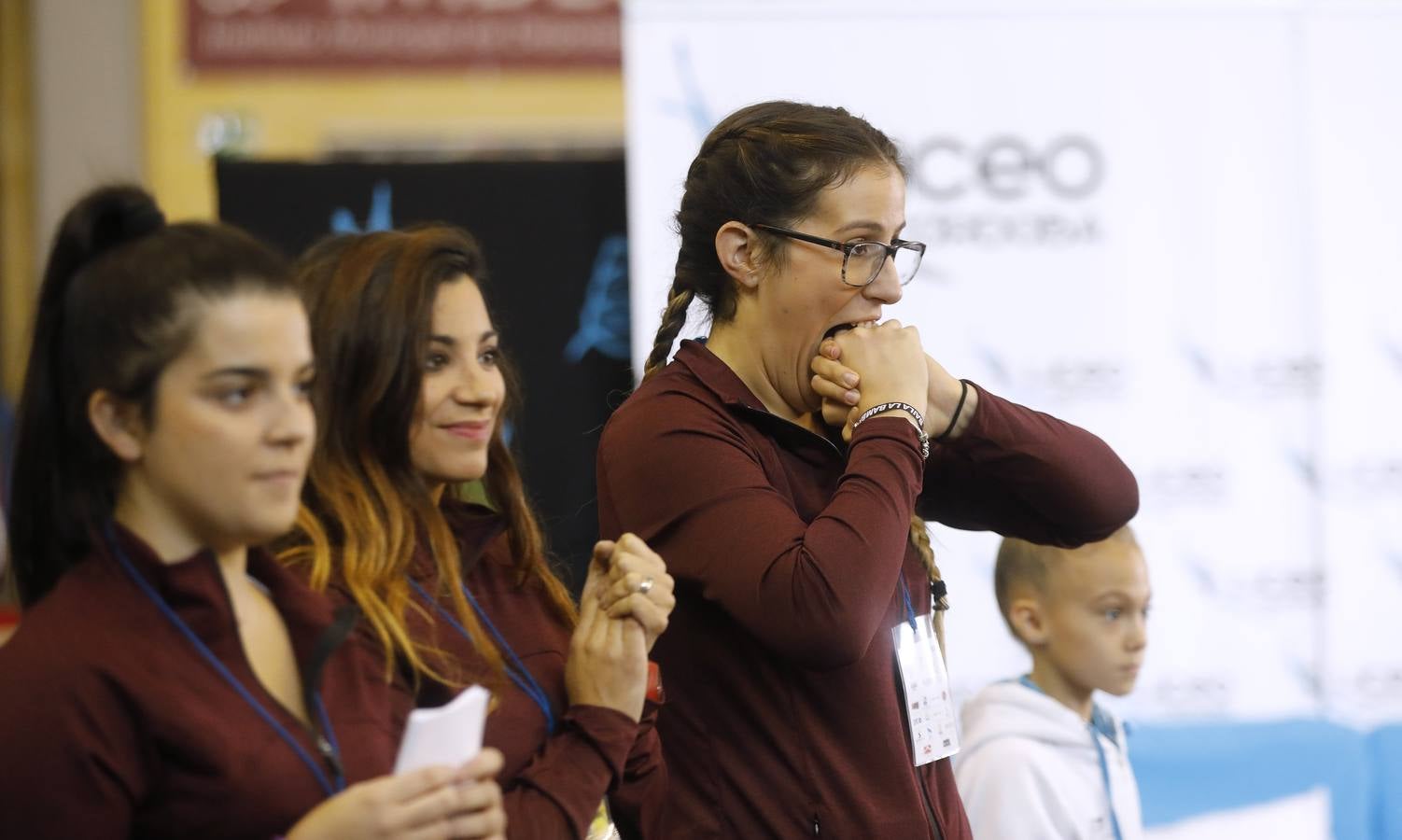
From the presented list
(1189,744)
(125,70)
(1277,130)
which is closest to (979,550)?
(1189,744)

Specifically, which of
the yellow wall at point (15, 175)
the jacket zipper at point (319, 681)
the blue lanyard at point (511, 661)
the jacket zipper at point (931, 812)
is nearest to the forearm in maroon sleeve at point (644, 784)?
the blue lanyard at point (511, 661)

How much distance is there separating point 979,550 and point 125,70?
12.5ft

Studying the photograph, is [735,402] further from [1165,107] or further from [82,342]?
[1165,107]

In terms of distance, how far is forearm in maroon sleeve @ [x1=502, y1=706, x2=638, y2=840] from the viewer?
1.48 metres

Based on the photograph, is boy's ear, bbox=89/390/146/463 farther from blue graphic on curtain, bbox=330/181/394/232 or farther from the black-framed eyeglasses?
blue graphic on curtain, bbox=330/181/394/232

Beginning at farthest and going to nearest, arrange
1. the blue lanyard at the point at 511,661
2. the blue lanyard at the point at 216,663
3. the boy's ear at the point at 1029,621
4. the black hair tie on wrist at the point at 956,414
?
the boy's ear at the point at 1029,621 → the black hair tie on wrist at the point at 956,414 → the blue lanyard at the point at 511,661 → the blue lanyard at the point at 216,663

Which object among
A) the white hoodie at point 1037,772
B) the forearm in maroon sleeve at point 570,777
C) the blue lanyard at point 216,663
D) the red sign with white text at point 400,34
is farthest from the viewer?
the red sign with white text at point 400,34

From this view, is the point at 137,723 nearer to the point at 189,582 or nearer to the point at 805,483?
the point at 189,582

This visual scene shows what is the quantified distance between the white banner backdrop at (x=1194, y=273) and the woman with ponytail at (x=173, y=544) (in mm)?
2545

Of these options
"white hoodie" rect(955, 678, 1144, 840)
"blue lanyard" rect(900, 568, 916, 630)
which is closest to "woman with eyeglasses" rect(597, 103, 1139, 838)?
"blue lanyard" rect(900, 568, 916, 630)

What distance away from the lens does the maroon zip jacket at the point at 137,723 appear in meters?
1.14

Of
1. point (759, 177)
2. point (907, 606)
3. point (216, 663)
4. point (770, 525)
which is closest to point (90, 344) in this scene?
point (216, 663)

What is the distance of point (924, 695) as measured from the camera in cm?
173

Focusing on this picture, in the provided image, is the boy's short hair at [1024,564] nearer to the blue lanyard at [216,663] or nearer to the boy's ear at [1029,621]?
the boy's ear at [1029,621]
